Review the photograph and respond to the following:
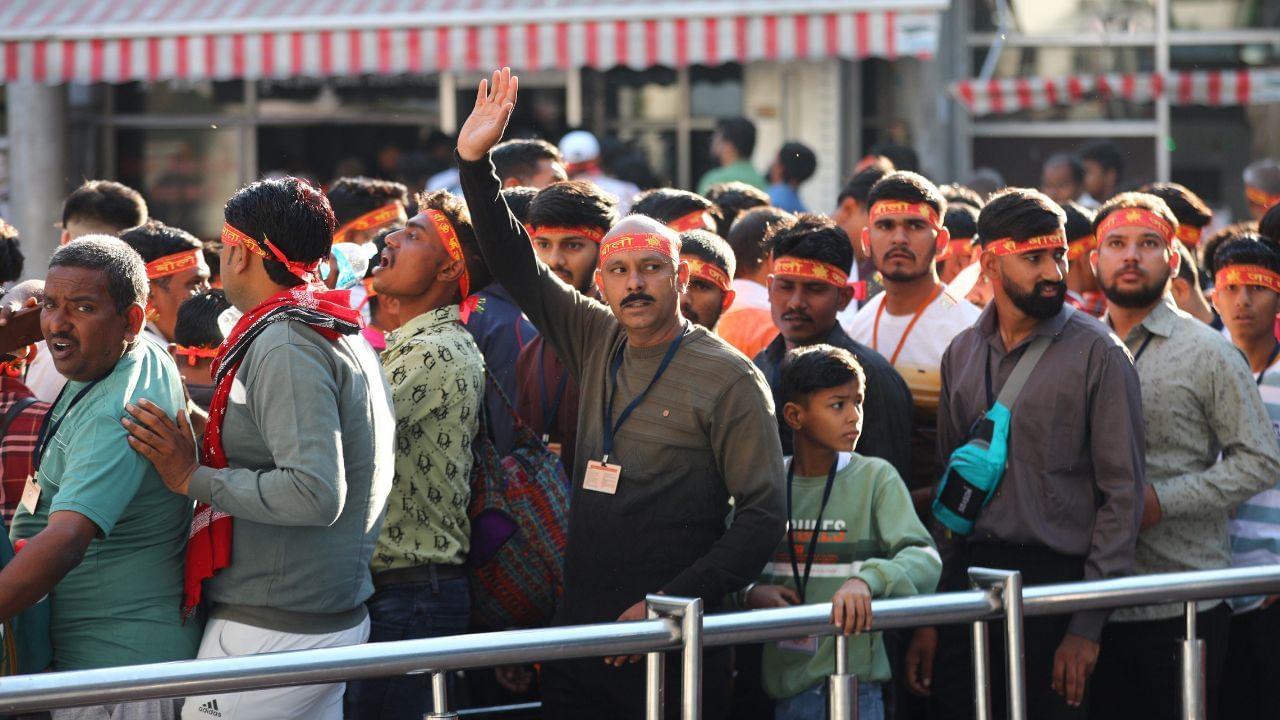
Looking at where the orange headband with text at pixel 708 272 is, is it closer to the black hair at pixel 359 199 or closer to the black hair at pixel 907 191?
the black hair at pixel 907 191

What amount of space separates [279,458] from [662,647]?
946 millimetres

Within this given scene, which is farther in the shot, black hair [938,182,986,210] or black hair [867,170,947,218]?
black hair [938,182,986,210]

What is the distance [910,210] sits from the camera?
5.50 m

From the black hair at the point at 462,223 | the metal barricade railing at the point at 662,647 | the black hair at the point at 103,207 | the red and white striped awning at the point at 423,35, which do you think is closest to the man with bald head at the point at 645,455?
the black hair at the point at 462,223

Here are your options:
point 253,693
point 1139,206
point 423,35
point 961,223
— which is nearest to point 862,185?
point 961,223

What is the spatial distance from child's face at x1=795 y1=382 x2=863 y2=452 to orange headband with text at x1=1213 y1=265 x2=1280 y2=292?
1852 millimetres

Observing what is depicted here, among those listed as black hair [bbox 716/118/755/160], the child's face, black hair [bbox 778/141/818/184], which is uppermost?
black hair [bbox 716/118/755/160]

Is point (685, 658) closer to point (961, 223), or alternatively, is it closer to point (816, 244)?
point (816, 244)

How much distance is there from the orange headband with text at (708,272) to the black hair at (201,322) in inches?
59.6

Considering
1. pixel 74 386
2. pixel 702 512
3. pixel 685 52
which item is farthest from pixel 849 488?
pixel 685 52

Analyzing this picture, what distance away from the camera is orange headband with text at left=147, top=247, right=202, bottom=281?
5176 mm

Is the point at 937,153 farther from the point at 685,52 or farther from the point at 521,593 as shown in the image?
the point at 521,593

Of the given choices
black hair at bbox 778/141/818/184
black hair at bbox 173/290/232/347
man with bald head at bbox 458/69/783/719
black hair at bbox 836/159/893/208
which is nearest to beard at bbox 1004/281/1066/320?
man with bald head at bbox 458/69/783/719

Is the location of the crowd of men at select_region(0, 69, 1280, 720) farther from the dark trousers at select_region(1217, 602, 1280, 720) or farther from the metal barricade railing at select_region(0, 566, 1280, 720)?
the metal barricade railing at select_region(0, 566, 1280, 720)
